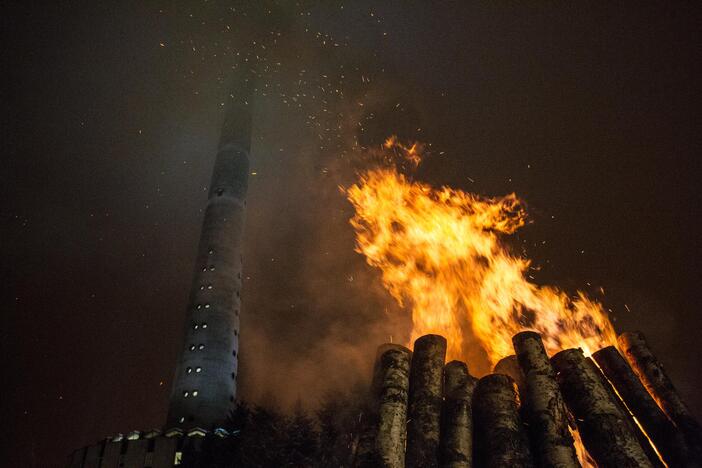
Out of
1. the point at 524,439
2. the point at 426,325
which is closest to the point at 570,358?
the point at 524,439

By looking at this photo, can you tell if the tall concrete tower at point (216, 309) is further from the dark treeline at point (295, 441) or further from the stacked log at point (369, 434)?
the stacked log at point (369, 434)

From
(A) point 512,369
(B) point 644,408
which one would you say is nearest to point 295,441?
(A) point 512,369

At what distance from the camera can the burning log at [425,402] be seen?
20.2 meters

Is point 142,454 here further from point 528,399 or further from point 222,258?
point 528,399

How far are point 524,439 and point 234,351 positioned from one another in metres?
34.3

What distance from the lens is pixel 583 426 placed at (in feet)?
69.6

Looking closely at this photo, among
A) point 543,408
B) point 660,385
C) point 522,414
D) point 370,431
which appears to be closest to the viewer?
point 370,431

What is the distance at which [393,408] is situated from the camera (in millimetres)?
21500

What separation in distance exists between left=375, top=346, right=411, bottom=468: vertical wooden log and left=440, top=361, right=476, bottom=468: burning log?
195cm

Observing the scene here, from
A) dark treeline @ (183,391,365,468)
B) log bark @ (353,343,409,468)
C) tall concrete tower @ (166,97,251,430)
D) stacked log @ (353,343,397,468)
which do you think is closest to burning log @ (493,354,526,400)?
log bark @ (353,343,409,468)

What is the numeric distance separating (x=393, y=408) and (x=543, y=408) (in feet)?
21.6

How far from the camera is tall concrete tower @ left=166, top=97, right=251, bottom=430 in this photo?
141 feet

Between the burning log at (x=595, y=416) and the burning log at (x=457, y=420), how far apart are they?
4.51 meters

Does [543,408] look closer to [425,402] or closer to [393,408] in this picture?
[425,402]
